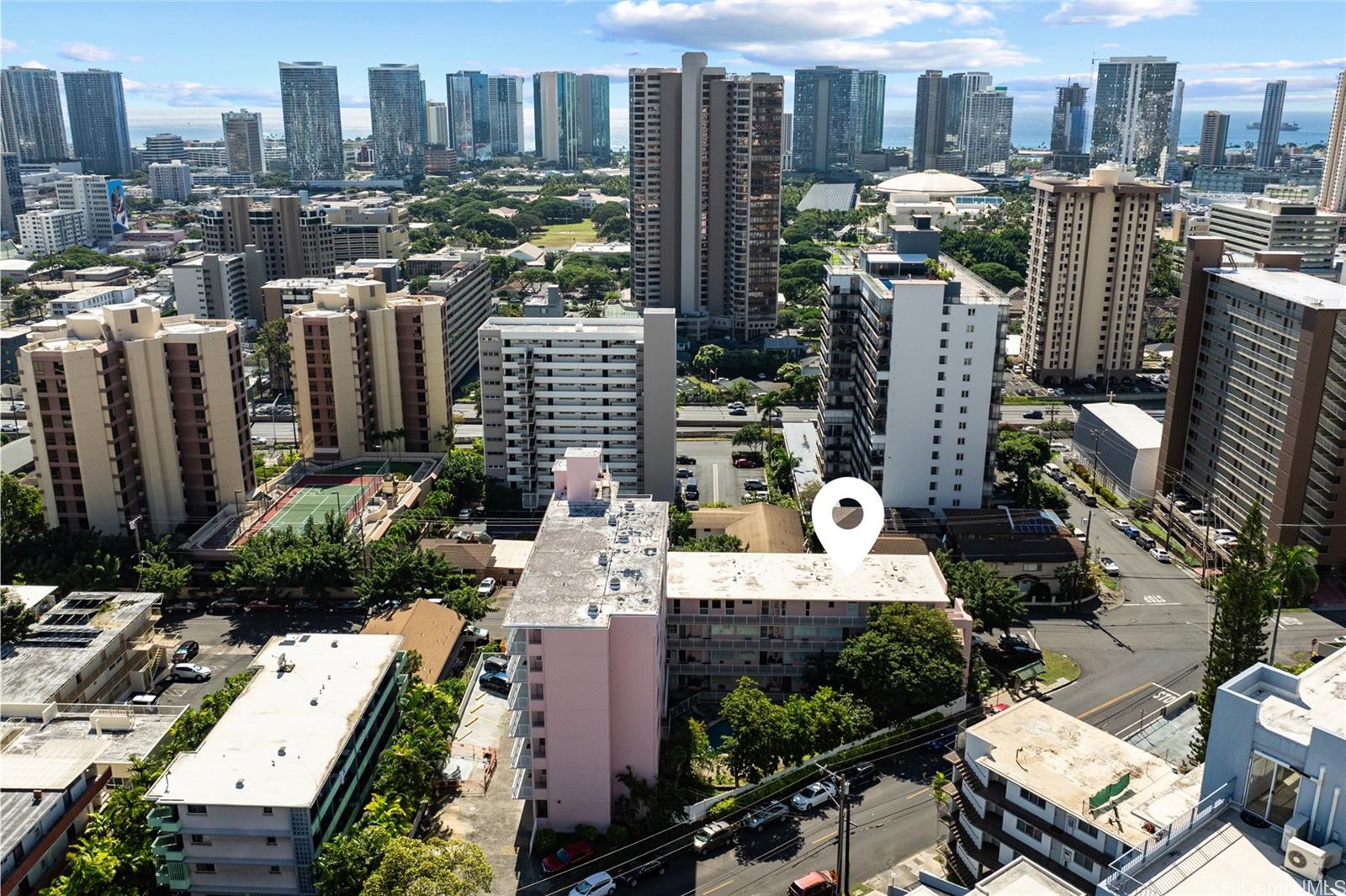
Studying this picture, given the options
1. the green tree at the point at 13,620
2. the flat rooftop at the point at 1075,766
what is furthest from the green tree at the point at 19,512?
the flat rooftop at the point at 1075,766

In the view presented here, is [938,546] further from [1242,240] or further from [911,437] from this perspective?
[1242,240]

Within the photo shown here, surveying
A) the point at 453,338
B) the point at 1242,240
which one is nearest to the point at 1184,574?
the point at 453,338

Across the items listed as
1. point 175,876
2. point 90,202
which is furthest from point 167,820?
point 90,202

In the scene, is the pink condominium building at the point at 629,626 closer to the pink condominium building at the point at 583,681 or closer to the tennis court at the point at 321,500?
the pink condominium building at the point at 583,681

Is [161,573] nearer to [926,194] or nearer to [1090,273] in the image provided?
[1090,273]

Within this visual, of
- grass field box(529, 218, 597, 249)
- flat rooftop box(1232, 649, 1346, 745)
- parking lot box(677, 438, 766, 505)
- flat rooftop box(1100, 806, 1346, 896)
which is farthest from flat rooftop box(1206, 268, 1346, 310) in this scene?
grass field box(529, 218, 597, 249)
